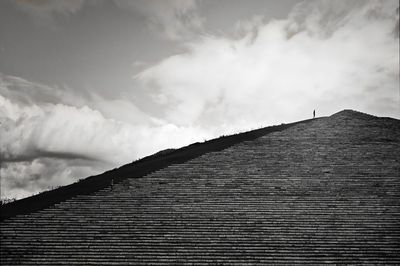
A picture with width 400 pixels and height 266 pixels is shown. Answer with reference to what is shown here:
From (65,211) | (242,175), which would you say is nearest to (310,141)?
(242,175)

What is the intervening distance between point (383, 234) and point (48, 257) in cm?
965

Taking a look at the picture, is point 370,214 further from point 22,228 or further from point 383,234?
point 22,228

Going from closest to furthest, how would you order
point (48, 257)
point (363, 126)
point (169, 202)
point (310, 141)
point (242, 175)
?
1. point (48, 257)
2. point (169, 202)
3. point (242, 175)
4. point (310, 141)
5. point (363, 126)

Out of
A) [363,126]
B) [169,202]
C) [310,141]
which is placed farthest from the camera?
[363,126]

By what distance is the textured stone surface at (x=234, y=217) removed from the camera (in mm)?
9250

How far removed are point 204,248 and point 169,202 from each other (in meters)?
2.55

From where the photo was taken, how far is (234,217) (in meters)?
10.7

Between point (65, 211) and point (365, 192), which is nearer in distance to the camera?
point (65, 211)

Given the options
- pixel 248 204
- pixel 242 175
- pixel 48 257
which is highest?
pixel 242 175

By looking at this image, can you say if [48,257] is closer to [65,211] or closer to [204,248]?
[65,211]

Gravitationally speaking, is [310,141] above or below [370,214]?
above

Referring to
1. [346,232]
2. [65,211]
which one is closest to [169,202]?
[65,211]

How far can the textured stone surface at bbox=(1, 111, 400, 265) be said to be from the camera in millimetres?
9250

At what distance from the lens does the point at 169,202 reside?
37.9 feet
